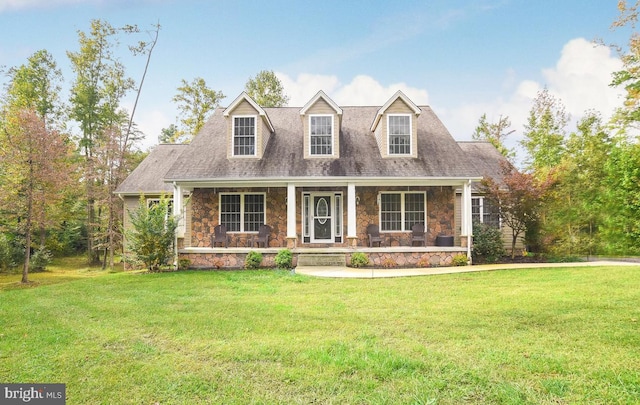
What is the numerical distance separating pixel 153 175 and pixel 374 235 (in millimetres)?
11390

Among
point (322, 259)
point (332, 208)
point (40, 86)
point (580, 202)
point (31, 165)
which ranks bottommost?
point (322, 259)

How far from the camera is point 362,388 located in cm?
334

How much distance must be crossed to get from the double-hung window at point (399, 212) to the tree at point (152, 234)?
8.28 m

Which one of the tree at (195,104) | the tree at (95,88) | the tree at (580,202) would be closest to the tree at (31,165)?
the tree at (95,88)

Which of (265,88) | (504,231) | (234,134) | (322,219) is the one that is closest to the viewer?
(234,134)

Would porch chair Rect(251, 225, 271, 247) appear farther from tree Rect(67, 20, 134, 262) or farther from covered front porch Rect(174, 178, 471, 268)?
tree Rect(67, 20, 134, 262)

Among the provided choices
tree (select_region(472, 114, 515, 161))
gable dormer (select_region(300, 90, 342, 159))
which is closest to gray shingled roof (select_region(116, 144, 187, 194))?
gable dormer (select_region(300, 90, 342, 159))

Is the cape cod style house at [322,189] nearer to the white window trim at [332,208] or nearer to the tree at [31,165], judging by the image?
the white window trim at [332,208]

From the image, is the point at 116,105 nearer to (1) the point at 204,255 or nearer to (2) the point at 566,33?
(1) the point at 204,255

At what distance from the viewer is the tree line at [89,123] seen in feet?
58.8

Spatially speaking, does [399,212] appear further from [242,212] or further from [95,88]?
[95,88]

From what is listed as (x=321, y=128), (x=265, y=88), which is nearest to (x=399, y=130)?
(x=321, y=128)

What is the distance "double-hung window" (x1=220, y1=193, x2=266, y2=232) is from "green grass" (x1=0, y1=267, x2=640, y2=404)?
22.4ft

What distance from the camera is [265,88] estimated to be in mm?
28922
